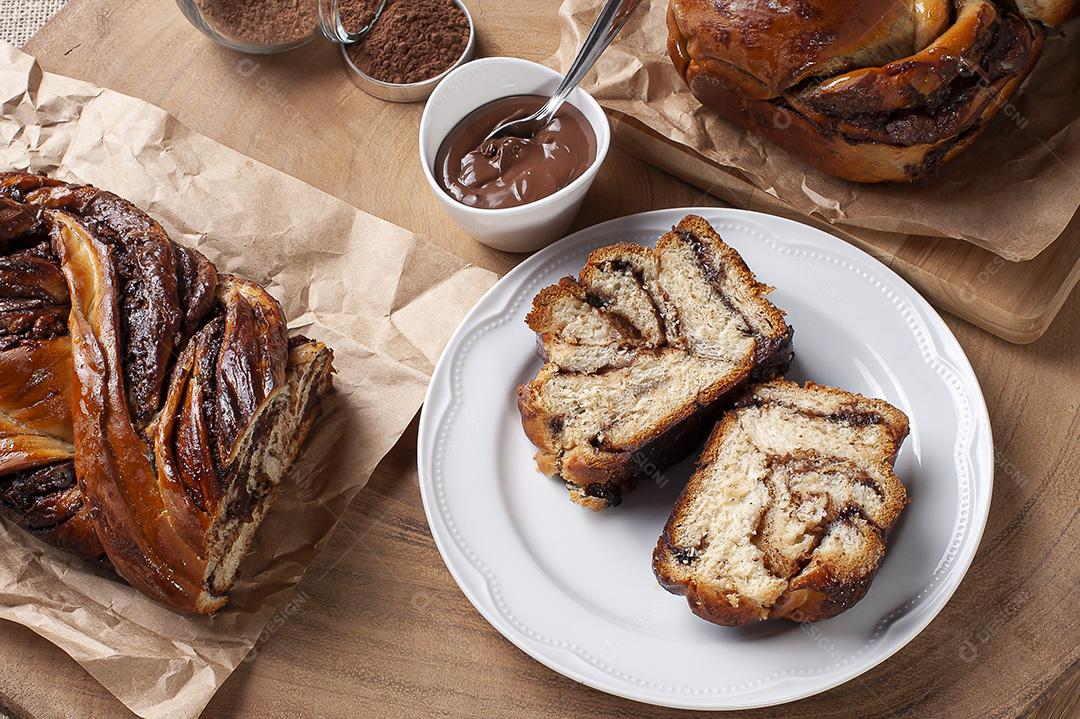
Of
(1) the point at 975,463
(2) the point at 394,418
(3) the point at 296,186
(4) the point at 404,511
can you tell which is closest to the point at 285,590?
(4) the point at 404,511

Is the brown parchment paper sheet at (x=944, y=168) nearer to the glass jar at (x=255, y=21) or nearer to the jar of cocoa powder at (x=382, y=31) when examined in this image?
the jar of cocoa powder at (x=382, y=31)

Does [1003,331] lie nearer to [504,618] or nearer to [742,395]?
[742,395]

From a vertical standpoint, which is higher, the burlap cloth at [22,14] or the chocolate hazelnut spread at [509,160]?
the chocolate hazelnut spread at [509,160]

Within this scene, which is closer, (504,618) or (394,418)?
A: (504,618)

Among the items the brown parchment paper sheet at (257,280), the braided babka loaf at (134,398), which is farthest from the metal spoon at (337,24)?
the braided babka loaf at (134,398)

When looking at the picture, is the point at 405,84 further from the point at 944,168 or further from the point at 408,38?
the point at 944,168

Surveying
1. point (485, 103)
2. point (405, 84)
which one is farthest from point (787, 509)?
point (405, 84)
